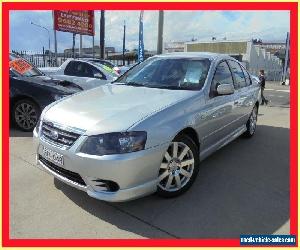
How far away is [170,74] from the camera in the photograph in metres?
5.04

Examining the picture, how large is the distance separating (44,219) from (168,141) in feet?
4.88

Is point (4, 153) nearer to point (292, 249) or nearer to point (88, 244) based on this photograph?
point (88, 244)

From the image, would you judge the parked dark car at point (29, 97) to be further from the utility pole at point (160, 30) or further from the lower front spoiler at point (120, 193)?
the utility pole at point (160, 30)

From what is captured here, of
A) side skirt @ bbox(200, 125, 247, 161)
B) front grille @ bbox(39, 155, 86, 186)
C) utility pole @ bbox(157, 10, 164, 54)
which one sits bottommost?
front grille @ bbox(39, 155, 86, 186)

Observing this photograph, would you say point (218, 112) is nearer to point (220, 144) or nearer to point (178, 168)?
point (220, 144)

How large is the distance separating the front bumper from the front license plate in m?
0.05

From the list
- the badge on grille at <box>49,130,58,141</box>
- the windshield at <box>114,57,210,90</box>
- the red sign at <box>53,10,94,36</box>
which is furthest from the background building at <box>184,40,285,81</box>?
the badge on grille at <box>49,130,58,141</box>

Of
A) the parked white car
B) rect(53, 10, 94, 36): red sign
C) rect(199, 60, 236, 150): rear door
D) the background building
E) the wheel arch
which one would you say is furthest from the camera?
the background building

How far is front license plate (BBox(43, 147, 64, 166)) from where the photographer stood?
363 cm

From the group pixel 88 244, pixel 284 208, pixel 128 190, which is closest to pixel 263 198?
pixel 284 208

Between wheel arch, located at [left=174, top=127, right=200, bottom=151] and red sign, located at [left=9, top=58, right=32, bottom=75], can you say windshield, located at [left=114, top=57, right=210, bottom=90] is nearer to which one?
wheel arch, located at [left=174, top=127, right=200, bottom=151]

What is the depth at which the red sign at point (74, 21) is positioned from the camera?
25.5 metres

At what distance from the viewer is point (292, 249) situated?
337 centimetres

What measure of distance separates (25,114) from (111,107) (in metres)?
3.51
